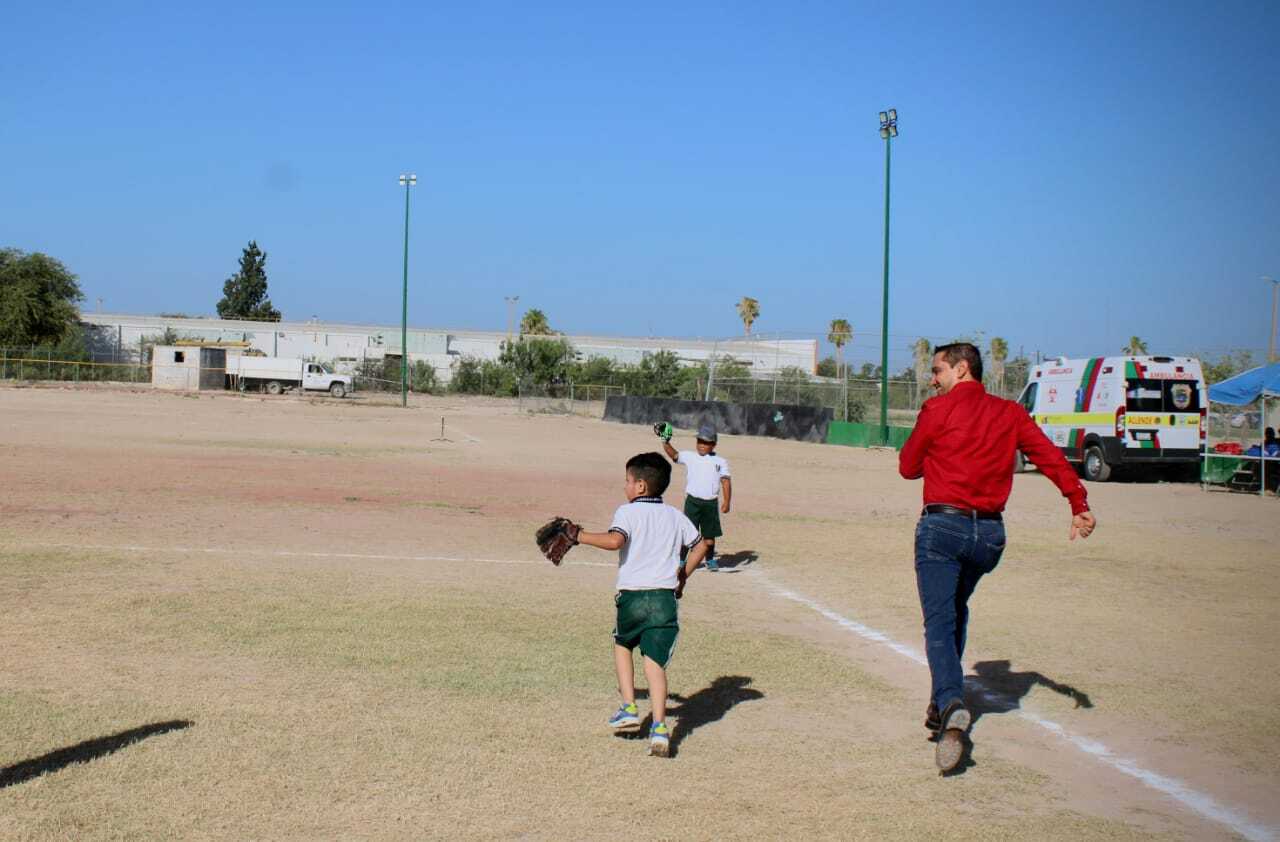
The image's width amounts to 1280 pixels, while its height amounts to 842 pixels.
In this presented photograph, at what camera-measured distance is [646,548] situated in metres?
5.76

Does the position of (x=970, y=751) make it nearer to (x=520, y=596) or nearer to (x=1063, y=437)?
(x=520, y=596)

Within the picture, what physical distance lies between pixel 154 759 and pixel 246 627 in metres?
2.87

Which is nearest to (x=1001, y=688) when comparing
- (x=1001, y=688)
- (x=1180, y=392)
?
(x=1001, y=688)

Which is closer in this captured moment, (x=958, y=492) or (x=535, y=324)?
(x=958, y=492)

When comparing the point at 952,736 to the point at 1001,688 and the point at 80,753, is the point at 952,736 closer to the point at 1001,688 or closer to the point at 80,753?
the point at 1001,688

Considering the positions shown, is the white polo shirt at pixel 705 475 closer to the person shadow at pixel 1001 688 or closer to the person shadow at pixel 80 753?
the person shadow at pixel 1001 688

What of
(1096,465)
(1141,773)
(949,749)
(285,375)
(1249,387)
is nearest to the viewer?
(949,749)

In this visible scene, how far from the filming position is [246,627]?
7918 mm

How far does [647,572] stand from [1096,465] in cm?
2294

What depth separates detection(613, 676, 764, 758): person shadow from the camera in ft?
19.3

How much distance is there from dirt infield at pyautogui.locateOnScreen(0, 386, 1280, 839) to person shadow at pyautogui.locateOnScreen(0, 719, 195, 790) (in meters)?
0.02

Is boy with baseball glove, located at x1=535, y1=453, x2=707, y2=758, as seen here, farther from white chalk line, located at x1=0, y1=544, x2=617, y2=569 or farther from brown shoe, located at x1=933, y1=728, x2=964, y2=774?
white chalk line, located at x1=0, y1=544, x2=617, y2=569

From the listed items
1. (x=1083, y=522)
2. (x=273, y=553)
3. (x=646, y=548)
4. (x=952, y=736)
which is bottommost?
(x=273, y=553)

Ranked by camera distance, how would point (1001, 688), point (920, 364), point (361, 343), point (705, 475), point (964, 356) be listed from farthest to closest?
1. point (361, 343)
2. point (920, 364)
3. point (705, 475)
4. point (1001, 688)
5. point (964, 356)
